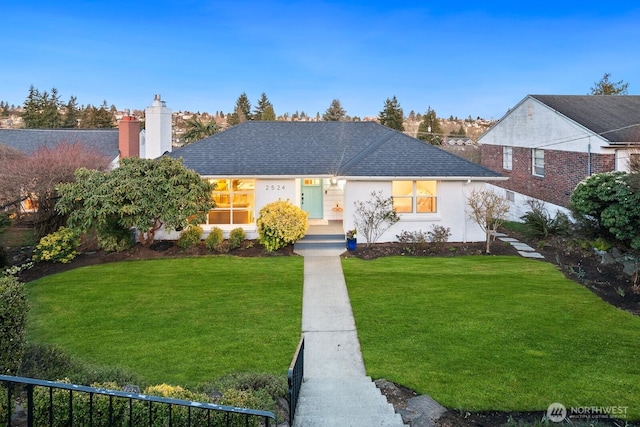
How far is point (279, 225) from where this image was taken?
621 inches

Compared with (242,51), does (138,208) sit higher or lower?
lower

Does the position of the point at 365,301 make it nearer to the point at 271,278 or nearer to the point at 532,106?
the point at 271,278

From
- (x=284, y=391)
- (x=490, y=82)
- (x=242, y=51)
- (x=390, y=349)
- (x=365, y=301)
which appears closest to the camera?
(x=284, y=391)

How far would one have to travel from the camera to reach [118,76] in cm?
3772

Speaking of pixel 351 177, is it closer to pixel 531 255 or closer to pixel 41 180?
pixel 531 255

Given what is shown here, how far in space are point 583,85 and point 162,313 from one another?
153 feet

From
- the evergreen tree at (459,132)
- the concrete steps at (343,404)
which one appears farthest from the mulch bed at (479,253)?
the evergreen tree at (459,132)

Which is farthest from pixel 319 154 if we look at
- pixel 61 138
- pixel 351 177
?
pixel 61 138

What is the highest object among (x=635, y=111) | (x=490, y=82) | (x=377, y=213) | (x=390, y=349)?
(x=490, y=82)

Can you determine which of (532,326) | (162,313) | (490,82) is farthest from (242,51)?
(532,326)

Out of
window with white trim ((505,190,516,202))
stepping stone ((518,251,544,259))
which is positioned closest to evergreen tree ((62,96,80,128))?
window with white trim ((505,190,516,202))

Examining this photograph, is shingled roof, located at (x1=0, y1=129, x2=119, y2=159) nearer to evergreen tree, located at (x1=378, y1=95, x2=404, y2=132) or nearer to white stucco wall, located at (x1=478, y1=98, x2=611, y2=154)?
white stucco wall, located at (x1=478, y1=98, x2=611, y2=154)

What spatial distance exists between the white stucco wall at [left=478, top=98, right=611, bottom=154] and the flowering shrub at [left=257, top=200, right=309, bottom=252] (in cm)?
1160

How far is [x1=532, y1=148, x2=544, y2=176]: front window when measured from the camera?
70.7 feet
